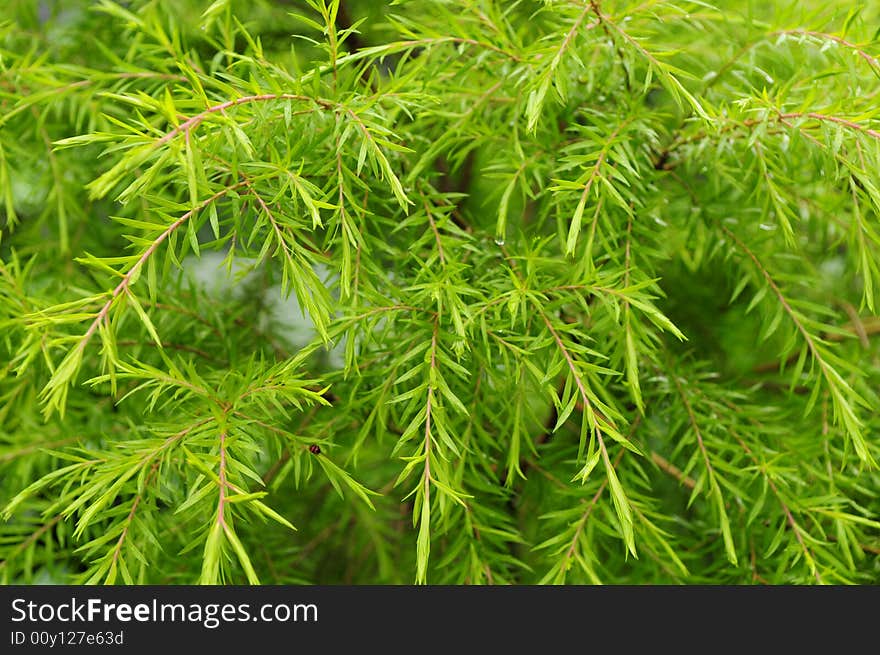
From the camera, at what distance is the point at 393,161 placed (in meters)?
0.52

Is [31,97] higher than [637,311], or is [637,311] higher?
[31,97]

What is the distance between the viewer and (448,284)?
1.46 ft

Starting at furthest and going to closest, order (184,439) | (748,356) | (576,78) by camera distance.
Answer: (748,356)
(576,78)
(184,439)

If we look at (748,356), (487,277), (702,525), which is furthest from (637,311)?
(748,356)

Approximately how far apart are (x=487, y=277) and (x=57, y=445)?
34cm

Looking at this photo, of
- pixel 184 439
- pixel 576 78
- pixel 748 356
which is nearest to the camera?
pixel 184 439

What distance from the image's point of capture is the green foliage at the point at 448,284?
1.38ft

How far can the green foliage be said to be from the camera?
0.42 m

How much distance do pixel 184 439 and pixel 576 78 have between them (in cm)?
34

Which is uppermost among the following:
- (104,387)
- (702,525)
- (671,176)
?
(671,176)

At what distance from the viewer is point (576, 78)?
0.54 metres
